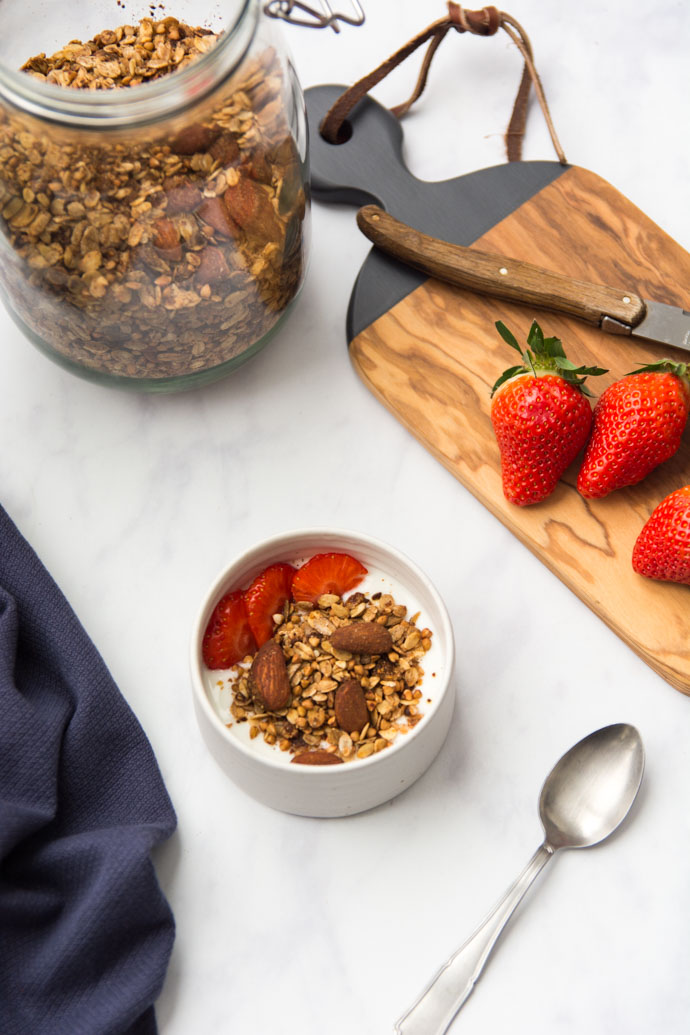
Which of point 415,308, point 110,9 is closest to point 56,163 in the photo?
point 110,9

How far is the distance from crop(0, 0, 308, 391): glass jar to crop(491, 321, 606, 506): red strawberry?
0.23m

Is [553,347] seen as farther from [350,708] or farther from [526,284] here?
[350,708]

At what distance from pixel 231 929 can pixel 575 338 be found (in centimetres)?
63

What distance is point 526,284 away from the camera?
1031mm

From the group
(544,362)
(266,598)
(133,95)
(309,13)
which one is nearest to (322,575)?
(266,598)

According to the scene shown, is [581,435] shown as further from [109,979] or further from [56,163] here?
[109,979]

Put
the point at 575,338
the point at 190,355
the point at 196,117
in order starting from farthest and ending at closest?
the point at 575,338, the point at 190,355, the point at 196,117

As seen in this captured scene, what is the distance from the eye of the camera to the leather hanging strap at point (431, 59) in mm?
1119

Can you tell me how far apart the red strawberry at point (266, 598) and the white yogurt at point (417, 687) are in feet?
0.08

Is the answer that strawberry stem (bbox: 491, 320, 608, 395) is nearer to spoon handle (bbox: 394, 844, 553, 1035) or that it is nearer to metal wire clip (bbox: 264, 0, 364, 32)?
metal wire clip (bbox: 264, 0, 364, 32)

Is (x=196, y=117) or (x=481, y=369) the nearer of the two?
(x=196, y=117)

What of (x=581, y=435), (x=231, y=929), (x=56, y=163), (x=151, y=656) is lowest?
(x=231, y=929)

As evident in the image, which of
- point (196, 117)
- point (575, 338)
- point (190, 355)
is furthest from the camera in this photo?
point (575, 338)

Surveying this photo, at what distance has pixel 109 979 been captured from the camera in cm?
83
